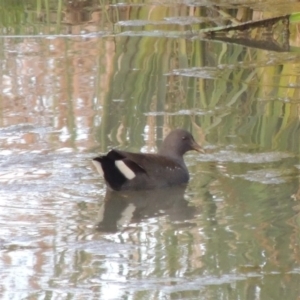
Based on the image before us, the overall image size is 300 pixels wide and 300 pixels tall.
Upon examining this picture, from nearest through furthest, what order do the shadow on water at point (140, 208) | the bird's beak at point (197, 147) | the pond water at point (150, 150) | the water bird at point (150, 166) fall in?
the pond water at point (150, 150) → the shadow on water at point (140, 208) → the water bird at point (150, 166) → the bird's beak at point (197, 147)

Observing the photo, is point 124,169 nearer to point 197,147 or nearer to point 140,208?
point 140,208

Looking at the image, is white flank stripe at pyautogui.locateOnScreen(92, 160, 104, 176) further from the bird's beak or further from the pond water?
the bird's beak

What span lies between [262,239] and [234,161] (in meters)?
1.31

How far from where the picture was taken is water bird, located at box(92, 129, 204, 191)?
536 centimetres

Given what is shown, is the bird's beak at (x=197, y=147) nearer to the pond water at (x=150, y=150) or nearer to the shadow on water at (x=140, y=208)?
the pond water at (x=150, y=150)

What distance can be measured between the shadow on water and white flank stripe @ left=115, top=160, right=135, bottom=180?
11cm

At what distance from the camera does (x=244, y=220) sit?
4836mm

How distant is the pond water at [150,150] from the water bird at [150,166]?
66 mm

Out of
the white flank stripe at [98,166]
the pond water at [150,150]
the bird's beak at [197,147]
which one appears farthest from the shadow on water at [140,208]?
the bird's beak at [197,147]

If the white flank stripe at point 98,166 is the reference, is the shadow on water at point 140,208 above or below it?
below

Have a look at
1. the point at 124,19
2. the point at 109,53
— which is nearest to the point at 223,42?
the point at 109,53

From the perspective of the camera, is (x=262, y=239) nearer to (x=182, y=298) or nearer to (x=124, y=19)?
(x=182, y=298)

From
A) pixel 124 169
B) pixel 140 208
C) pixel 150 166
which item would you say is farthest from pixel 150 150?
pixel 140 208

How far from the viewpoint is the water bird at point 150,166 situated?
211 inches
